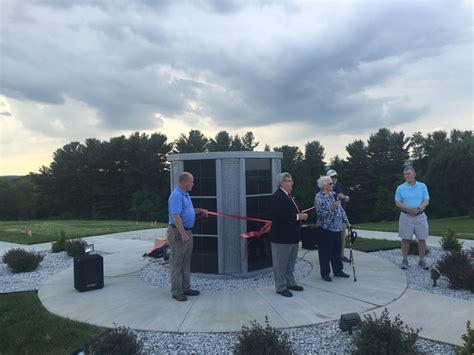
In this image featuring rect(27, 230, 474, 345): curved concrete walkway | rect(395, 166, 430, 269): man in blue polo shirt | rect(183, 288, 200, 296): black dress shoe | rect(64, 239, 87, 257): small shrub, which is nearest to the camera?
rect(27, 230, 474, 345): curved concrete walkway

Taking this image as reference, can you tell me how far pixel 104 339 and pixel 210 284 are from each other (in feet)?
9.20

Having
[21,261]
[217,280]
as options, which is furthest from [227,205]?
[21,261]

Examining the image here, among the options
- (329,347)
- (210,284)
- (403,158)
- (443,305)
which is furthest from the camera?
(403,158)

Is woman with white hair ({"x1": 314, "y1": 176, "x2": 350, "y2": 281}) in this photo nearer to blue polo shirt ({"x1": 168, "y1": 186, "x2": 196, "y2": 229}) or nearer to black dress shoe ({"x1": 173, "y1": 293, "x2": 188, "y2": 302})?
blue polo shirt ({"x1": 168, "y1": 186, "x2": 196, "y2": 229})

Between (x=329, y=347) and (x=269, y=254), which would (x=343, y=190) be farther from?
(x=329, y=347)

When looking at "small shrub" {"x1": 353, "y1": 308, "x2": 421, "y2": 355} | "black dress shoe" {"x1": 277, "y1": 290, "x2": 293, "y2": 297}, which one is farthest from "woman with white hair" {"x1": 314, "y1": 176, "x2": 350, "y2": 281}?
"small shrub" {"x1": 353, "y1": 308, "x2": 421, "y2": 355}

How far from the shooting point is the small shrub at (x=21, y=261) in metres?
7.37

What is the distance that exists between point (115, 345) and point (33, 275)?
4.66 m

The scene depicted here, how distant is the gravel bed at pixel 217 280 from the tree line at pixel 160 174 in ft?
111

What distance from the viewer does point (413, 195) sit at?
666cm

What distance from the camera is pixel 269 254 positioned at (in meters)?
6.97

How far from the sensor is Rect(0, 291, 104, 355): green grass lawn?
3889 mm

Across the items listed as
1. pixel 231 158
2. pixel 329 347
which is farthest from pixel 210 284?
pixel 329 347

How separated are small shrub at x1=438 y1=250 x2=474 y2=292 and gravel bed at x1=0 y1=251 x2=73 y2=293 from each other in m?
6.70
